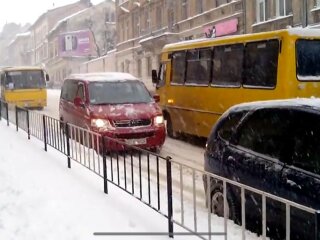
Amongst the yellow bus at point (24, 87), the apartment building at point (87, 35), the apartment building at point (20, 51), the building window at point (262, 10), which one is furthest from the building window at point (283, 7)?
the apartment building at point (20, 51)

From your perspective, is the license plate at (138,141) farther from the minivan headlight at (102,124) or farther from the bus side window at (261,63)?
the bus side window at (261,63)

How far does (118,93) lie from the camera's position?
11953 mm

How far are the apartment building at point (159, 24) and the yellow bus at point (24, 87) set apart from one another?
9736mm

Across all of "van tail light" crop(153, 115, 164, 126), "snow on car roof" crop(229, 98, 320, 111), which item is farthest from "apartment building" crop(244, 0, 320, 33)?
"snow on car roof" crop(229, 98, 320, 111)

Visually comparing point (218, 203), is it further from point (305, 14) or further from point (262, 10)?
point (262, 10)

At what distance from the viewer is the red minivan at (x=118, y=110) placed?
10.8 metres

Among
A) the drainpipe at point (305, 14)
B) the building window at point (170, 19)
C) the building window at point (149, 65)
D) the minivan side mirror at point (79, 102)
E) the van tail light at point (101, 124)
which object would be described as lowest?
the van tail light at point (101, 124)

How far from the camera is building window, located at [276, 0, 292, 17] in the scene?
2228 centimetres

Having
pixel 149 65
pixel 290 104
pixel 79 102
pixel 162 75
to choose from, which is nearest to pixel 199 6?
pixel 149 65

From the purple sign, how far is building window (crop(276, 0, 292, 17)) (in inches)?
1653

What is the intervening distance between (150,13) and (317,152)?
1458 inches

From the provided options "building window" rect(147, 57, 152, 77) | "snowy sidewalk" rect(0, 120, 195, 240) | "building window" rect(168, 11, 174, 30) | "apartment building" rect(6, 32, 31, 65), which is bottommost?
"snowy sidewalk" rect(0, 120, 195, 240)

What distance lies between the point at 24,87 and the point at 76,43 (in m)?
37.5

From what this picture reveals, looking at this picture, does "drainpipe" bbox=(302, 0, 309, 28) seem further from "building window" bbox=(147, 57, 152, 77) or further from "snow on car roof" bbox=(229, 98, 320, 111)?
"building window" bbox=(147, 57, 152, 77)
